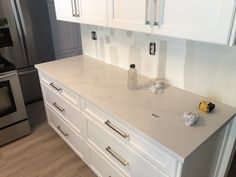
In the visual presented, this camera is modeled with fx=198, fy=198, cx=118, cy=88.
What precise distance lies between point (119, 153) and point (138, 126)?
0.35 m

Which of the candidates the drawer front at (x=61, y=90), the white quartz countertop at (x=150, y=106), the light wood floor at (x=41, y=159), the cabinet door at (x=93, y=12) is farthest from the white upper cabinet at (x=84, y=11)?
the light wood floor at (x=41, y=159)

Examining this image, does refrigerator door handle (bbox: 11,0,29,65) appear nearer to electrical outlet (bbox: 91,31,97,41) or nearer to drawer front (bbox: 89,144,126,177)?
electrical outlet (bbox: 91,31,97,41)

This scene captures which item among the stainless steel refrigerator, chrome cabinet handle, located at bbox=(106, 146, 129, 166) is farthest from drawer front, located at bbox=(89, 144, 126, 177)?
the stainless steel refrigerator

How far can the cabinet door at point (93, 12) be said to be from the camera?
1.45 meters

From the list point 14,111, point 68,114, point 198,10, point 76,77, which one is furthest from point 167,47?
point 14,111

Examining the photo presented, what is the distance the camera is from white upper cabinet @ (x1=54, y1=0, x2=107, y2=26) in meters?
1.46

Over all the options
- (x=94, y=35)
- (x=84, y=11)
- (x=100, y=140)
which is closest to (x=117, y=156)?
(x=100, y=140)

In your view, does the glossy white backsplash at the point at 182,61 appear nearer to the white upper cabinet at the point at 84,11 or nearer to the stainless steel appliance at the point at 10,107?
the white upper cabinet at the point at 84,11

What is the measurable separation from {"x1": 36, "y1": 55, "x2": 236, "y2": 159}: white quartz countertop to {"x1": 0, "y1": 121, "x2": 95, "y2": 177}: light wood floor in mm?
852

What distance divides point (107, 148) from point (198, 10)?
1073 mm

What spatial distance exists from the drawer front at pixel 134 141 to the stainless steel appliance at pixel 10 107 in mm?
1014

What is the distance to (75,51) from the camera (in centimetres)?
388

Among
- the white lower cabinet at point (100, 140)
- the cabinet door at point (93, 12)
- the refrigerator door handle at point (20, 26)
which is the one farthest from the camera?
the refrigerator door handle at point (20, 26)

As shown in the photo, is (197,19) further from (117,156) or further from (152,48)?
(117,156)
